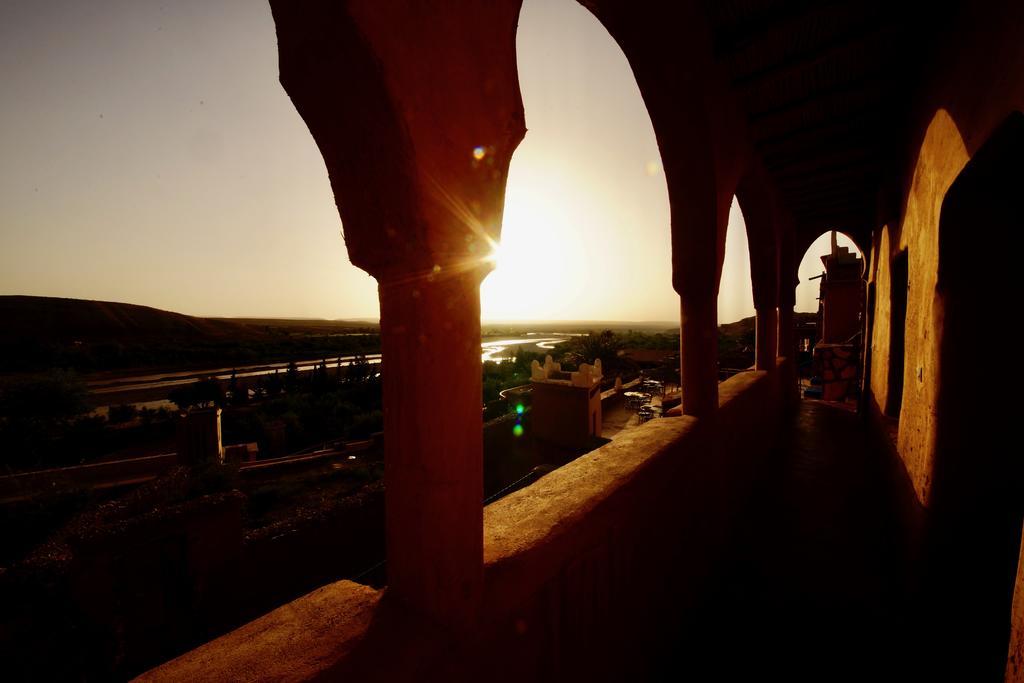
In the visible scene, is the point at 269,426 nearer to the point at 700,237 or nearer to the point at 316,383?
the point at 316,383

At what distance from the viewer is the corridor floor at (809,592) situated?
265cm

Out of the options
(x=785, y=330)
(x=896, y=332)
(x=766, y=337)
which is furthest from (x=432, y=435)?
(x=785, y=330)

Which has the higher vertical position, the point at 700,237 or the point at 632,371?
the point at 700,237

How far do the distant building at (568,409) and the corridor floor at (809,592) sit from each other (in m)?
4.65

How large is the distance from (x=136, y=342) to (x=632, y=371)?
6711cm

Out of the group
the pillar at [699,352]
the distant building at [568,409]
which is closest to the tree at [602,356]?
the distant building at [568,409]

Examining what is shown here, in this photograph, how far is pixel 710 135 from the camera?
10.2ft

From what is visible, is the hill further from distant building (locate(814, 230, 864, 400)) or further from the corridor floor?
distant building (locate(814, 230, 864, 400))

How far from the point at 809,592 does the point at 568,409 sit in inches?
256

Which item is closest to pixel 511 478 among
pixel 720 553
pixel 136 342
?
pixel 720 553

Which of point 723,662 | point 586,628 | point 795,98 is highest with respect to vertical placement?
point 795,98

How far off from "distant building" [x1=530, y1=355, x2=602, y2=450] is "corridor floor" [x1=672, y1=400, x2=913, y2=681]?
4650 mm

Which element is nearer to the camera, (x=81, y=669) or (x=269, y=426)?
(x=81, y=669)

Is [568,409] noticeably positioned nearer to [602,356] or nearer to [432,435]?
[432,435]
